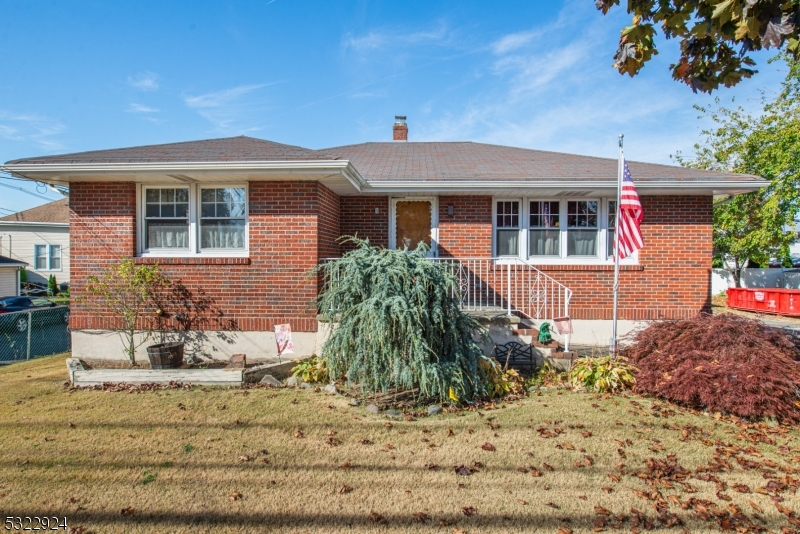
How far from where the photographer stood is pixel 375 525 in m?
3.32

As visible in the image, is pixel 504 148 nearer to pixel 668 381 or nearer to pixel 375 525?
pixel 668 381

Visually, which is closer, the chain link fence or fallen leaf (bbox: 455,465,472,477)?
fallen leaf (bbox: 455,465,472,477)

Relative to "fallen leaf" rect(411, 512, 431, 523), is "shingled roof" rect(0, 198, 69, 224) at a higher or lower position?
higher

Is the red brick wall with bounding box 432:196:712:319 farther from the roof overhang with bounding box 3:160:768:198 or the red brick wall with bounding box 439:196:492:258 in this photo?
the red brick wall with bounding box 439:196:492:258

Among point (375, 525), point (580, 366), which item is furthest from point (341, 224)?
point (375, 525)

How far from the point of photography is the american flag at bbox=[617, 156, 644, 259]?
7.23 meters

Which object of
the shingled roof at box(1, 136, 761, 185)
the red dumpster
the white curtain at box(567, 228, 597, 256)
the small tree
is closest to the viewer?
the shingled roof at box(1, 136, 761, 185)

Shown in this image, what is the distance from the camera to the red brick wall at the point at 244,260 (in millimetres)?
7953

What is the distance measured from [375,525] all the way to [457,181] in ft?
21.6

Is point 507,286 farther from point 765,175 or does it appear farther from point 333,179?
point 765,175

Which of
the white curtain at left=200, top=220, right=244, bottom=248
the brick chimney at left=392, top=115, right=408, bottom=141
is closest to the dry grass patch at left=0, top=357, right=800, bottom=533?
the white curtain at left=200, top=220, right=244, bottom=248

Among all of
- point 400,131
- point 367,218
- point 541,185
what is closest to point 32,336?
point 367,218

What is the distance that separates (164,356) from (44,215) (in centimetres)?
3062

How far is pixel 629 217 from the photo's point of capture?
24.1 feet
